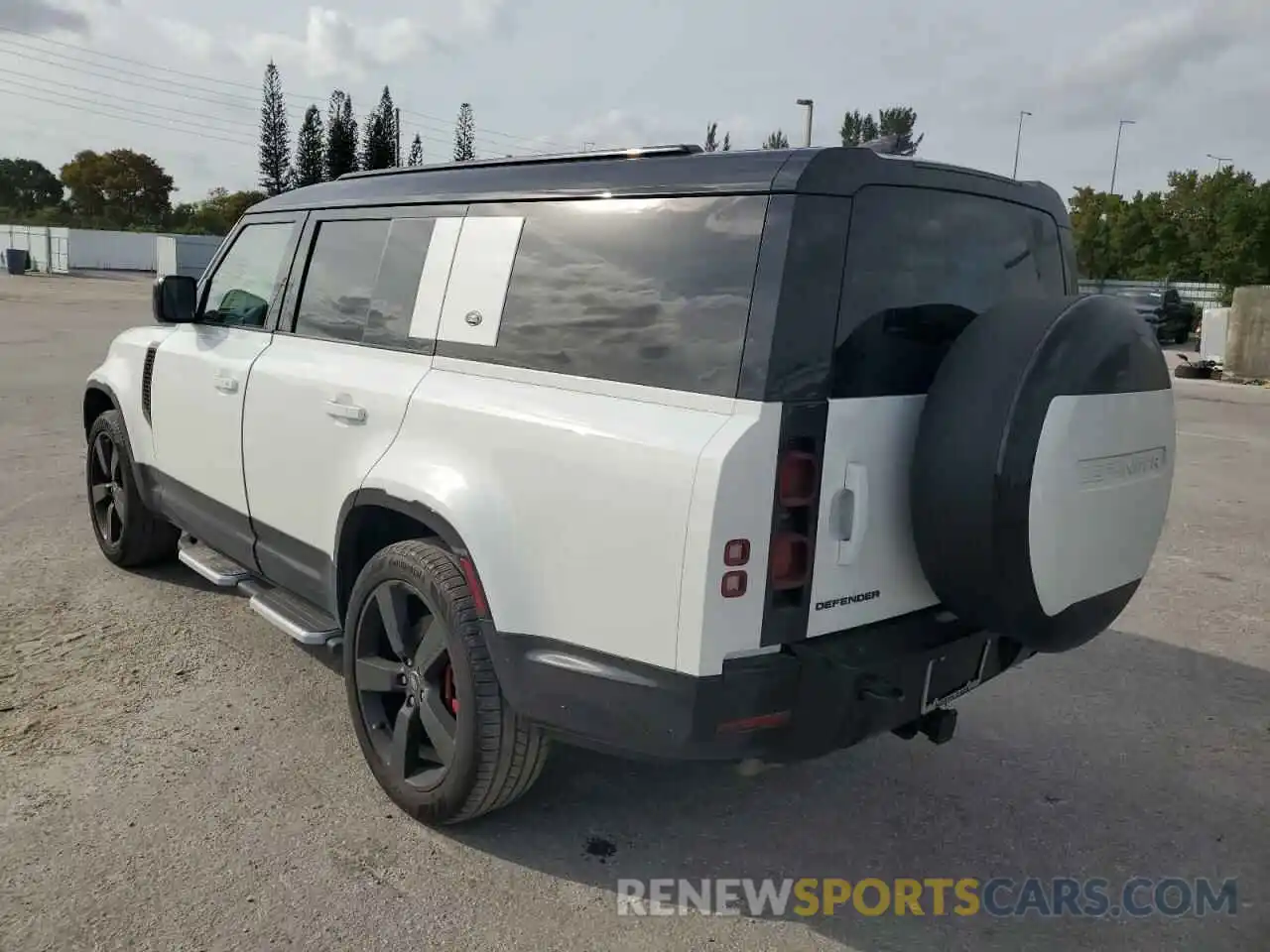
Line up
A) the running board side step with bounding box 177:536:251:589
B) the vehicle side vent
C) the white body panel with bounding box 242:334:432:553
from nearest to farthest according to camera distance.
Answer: the white body panel with bounding box 242:334:432:553 → the running board side step with bounding box 177:536:251:589 → the vehicle side vent

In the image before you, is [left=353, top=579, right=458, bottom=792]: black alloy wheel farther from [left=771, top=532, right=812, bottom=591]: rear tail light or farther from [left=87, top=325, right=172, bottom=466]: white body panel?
[left=87, top=325, right=172, bottom=466]: white body panel

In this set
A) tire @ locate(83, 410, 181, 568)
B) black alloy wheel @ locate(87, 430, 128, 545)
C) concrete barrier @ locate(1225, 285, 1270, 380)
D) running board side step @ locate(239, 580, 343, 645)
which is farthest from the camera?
concrete barrier @ locate(1225, 285, 1270, 380)

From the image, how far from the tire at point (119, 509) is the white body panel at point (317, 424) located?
1536 millimetres

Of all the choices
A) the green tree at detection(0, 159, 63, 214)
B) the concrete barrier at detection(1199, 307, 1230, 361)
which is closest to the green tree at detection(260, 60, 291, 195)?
the green tree at detection(0, 159, 63, 214)

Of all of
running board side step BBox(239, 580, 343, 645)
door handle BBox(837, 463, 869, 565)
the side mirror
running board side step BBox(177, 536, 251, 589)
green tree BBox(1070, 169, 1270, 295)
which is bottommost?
running board side step BBox(177, 536, 251, 589)

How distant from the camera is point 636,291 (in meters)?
2.75

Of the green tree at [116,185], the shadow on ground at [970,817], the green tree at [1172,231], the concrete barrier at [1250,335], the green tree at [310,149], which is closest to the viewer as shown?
the shadow on ground at [970,817]

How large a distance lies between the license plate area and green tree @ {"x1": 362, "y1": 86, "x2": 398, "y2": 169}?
67.0 meters

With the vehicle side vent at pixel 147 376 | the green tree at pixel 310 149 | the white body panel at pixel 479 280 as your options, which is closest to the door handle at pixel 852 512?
the white body panel at pixel 479 280

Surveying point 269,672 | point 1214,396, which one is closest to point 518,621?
point 269,672

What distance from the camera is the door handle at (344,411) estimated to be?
3455 mm

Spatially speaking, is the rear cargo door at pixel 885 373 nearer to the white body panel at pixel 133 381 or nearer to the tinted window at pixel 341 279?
the tinted window at pixel 341 279

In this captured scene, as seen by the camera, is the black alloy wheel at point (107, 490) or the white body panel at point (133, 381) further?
the black alloy wheel at point (107, 490)

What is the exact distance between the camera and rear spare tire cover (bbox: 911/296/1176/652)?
261cm
